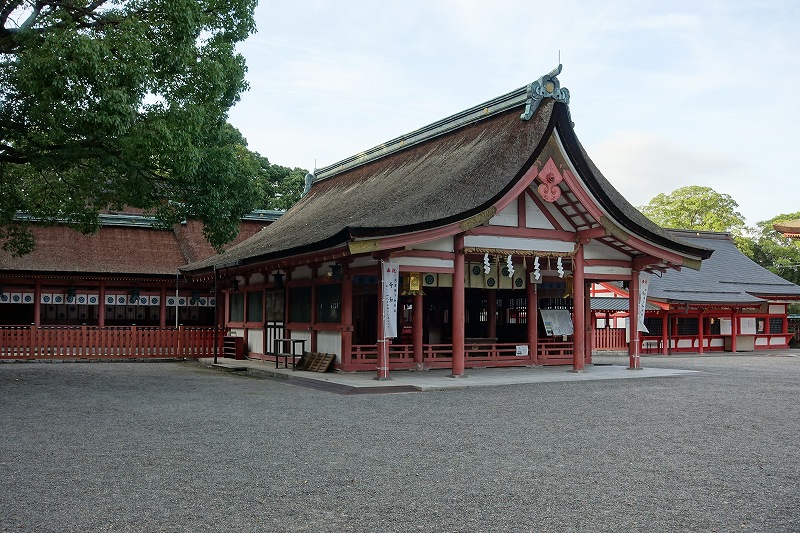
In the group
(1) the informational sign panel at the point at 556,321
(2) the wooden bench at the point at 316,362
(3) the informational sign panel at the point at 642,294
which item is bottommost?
(2) the wooden bench at the point at 316,362

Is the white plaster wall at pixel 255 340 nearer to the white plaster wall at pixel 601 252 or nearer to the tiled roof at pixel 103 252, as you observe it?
the tiled roof at pixel 103 252

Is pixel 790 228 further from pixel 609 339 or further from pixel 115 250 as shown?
pixel 115 250

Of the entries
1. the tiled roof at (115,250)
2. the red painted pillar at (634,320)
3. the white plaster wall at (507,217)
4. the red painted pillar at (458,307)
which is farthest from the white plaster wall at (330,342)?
the tiled roof at (115,250)

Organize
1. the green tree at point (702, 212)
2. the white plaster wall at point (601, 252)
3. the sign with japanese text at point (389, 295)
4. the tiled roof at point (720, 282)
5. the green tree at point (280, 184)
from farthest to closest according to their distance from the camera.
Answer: the green tree at point (702, 212)
the green tree at point (280, 184)
the tiled roof at point (720, 282)
the white plaster wall at point (601, 252)
the sign with japanese text at point (389, 295)

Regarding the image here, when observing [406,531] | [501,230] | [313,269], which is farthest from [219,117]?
[406,531]

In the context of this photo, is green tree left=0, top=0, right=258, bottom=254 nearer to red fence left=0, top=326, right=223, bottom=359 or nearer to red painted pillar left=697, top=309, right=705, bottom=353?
red fence left=0, top=326, right=223, bottom=359

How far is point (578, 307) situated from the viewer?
18344mm

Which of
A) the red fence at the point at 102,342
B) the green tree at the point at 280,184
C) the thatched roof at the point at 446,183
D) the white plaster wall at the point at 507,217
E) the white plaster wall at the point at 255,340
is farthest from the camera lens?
the green tree at the point at 280,184

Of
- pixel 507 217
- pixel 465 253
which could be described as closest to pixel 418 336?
pixel 465 253

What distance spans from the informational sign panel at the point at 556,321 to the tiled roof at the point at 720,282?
9.81 metres

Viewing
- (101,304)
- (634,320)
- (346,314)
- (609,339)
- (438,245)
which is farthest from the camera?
(609,339)

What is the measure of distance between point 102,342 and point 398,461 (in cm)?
1849

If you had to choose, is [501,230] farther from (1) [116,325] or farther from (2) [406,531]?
(1) [116,325]

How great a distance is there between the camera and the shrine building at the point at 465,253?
1667 centimetres
